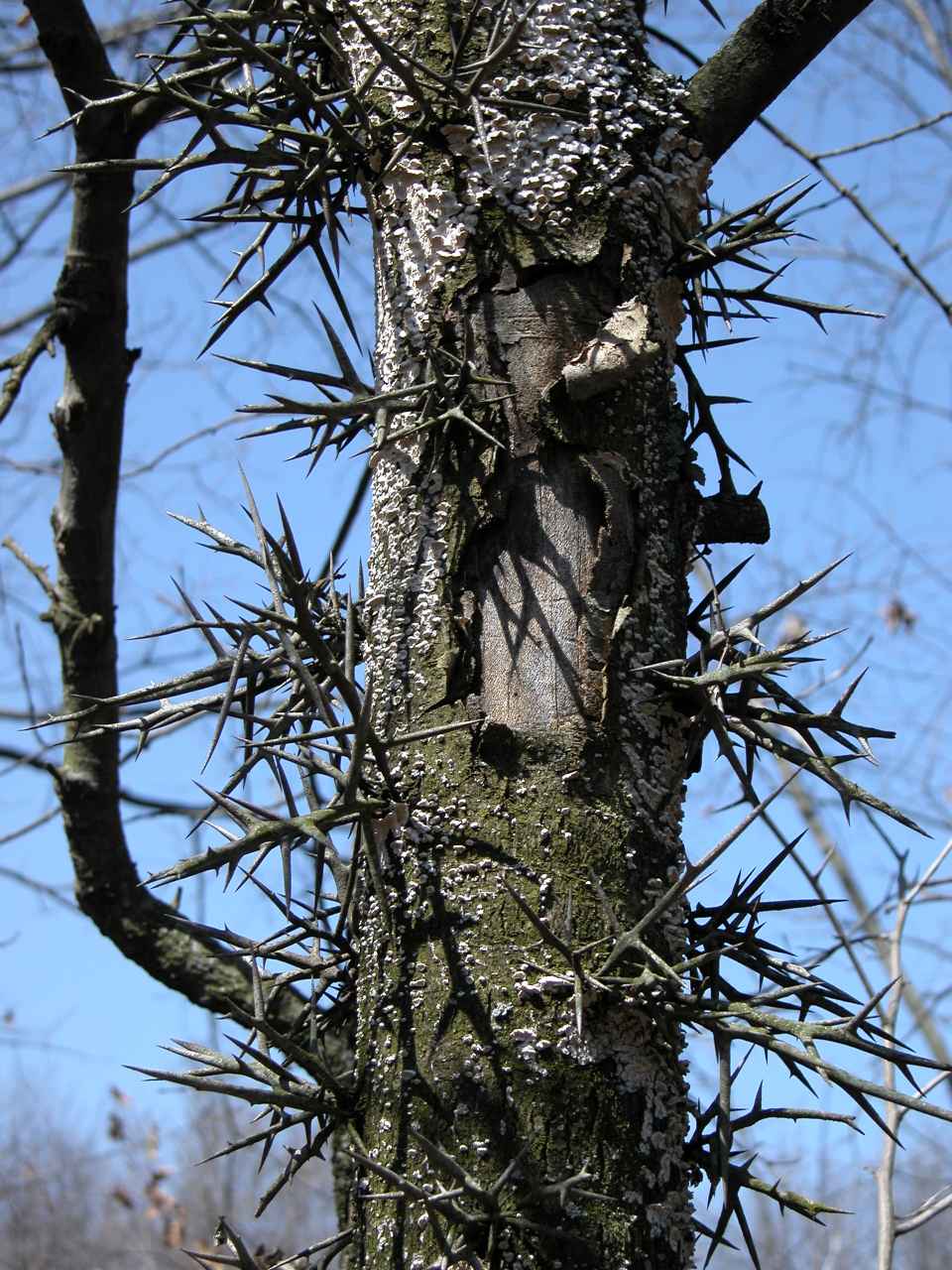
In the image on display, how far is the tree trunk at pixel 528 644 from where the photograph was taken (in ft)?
4.00

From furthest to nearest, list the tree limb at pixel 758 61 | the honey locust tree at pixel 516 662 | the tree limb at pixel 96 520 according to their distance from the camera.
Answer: the tree limb at pixel 96 520 < the tree limb at pixel 758 61 < the honey locust tree at pixel 516 662

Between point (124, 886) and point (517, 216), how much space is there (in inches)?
70.8

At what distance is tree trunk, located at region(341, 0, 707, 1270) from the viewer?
1219 millimetres

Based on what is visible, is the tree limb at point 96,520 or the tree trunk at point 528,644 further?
the tree limb at point 96,520

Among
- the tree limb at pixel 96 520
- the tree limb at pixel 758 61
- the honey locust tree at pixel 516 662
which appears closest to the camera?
the honey locust tree at pixel 516 662

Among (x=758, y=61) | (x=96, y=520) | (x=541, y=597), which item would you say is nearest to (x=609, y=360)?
(x=541, y=597)

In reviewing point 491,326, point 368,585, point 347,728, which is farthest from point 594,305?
point 347,728

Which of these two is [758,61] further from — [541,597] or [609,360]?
[541,597]

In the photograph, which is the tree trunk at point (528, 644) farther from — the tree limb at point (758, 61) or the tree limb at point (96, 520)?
the tree limb at point (96, 520)

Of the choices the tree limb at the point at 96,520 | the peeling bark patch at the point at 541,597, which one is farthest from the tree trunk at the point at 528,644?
the tree limb at the point at 96,520

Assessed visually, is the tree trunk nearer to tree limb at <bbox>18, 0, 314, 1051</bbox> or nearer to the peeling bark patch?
the peeling bark patch

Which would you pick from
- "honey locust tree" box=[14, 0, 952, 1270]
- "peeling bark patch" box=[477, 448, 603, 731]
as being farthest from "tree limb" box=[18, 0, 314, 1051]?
"peeling bark patch" box=[477, 448, 603, 731]

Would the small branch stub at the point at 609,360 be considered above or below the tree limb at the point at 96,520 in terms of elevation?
below

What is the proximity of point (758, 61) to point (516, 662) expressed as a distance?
2.85 feet
